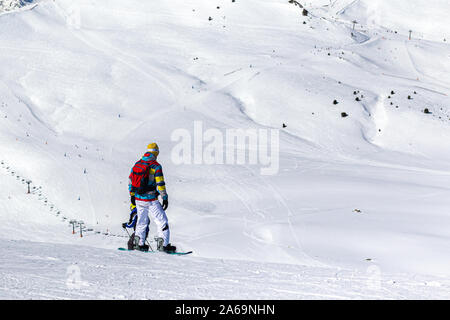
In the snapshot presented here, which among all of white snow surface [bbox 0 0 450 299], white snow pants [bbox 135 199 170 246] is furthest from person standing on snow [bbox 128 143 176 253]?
white snow surface [bbox 0 0 450 299]

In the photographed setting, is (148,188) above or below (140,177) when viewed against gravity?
below

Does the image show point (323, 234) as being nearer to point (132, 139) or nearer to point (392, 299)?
point (392, 299)

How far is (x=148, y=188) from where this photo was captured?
35.6ft

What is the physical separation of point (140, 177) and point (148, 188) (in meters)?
0.34

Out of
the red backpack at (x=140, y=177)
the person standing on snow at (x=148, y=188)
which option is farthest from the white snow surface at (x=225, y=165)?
the red backpack at (x=140, y=177)

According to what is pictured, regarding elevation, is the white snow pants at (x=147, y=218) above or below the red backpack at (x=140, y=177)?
below

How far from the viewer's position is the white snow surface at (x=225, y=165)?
30.8ft

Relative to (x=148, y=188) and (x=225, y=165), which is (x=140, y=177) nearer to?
(x=148, y=188)

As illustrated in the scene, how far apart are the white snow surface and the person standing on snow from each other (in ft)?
2.91

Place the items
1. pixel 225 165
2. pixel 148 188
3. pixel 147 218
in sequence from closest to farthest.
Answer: pixel 148 188 → pixel 147 218 → pixel 225 165

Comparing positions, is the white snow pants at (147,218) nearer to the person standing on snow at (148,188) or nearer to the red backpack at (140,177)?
the person standing on snow at (148,188)

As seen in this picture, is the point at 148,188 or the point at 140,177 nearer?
the point at 140,177

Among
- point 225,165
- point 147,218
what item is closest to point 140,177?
point 147,218
